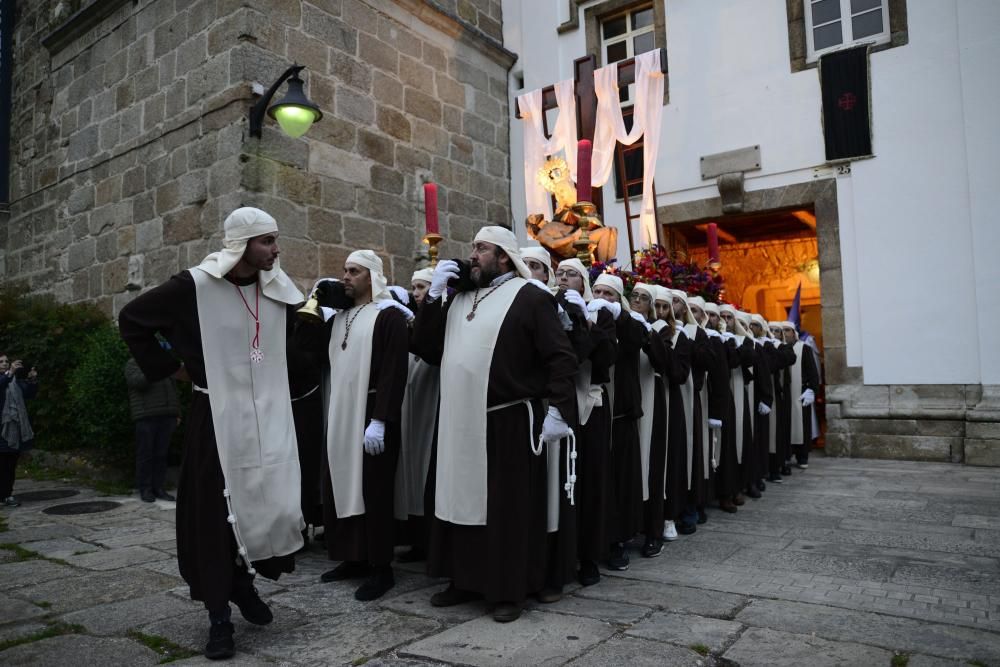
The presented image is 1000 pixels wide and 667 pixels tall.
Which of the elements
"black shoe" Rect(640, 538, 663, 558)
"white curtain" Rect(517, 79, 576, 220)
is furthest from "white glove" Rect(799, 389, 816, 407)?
"black shoe" Rect(640, 538, 663, 558)

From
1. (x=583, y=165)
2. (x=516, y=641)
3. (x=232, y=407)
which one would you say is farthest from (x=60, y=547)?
(x=583, y=165)

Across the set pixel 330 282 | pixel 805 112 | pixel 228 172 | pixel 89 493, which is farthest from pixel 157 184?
pixel 805 112

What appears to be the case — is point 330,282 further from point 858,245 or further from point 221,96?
point 858,245

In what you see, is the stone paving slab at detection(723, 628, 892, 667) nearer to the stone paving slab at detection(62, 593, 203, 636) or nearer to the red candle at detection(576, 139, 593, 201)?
the stone paving slab at detection(62, 593, 203, 636)

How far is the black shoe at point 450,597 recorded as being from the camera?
11.8 ft

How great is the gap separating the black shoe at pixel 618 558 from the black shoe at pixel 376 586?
1.34 meters

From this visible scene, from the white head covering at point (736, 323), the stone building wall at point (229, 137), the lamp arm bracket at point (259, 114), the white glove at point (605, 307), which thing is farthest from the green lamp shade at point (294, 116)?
the white head covering at point (736, 323)

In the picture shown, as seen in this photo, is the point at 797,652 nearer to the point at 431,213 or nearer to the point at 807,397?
the point at 431,213

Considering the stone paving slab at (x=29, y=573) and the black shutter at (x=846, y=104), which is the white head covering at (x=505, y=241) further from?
the black shutter at (x=846, y=104)

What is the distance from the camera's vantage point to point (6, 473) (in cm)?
644

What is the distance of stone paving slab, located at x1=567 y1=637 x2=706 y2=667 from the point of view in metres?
2.80

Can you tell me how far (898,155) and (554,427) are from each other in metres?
7.81

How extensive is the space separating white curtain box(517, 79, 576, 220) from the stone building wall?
0.96 metres

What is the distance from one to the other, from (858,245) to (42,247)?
1080 cm
